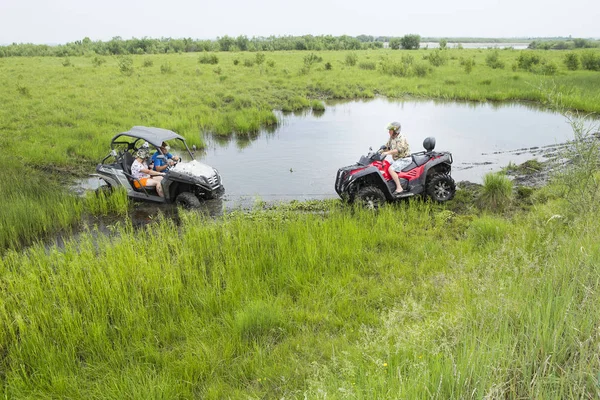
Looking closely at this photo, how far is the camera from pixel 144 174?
9.40 m

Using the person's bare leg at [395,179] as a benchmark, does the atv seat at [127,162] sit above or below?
above

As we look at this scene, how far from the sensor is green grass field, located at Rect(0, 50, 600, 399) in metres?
2.96

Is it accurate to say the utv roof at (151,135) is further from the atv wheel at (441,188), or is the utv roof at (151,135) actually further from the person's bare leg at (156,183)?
the atv wheel at (441,188)

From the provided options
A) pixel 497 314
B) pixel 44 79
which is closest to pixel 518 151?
pixel 497 314

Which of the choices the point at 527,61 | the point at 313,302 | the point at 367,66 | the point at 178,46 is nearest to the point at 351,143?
the point at 313,302

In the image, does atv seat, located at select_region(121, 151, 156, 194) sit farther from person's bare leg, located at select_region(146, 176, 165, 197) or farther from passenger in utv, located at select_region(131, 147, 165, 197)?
person's bare leg, located at select_region(146, 176, 165, 197)

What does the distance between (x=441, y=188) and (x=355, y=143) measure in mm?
6340

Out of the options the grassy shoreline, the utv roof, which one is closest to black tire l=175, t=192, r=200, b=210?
the utv roof

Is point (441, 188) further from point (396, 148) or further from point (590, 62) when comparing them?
point (590, 62)

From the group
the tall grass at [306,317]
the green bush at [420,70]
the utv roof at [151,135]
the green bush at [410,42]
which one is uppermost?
the green bush at [410,42]

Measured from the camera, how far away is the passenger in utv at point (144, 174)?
923cm

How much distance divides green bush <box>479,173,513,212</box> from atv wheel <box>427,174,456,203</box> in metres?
0.73

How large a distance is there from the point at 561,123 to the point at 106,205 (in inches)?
679

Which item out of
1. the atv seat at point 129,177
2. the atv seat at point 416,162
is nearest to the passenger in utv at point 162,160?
the atv seat at point 129,177
